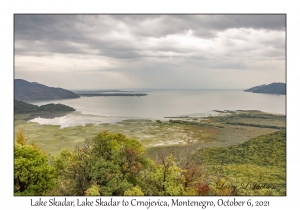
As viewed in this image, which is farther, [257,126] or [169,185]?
[257,126]

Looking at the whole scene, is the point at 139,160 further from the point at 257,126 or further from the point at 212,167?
the point at 257,126

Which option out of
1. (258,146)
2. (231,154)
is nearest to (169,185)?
(231,154)

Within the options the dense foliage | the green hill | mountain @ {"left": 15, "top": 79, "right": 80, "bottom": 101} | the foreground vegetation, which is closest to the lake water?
mountain @ {"left": 15, "top": 79, "right": 80, "bottom": 101}

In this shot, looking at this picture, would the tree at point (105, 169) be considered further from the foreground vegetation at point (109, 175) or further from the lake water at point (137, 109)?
the lake water at point (137, 109)

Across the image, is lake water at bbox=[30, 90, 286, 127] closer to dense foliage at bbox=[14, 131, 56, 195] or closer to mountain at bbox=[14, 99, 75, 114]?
mountain at bbox=[14, 99, 75, 114]

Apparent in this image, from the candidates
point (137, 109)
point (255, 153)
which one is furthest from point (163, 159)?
point (137, 109)

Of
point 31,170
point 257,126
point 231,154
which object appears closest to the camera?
point 31,170

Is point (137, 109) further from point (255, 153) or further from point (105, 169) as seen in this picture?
point (105, 169)
